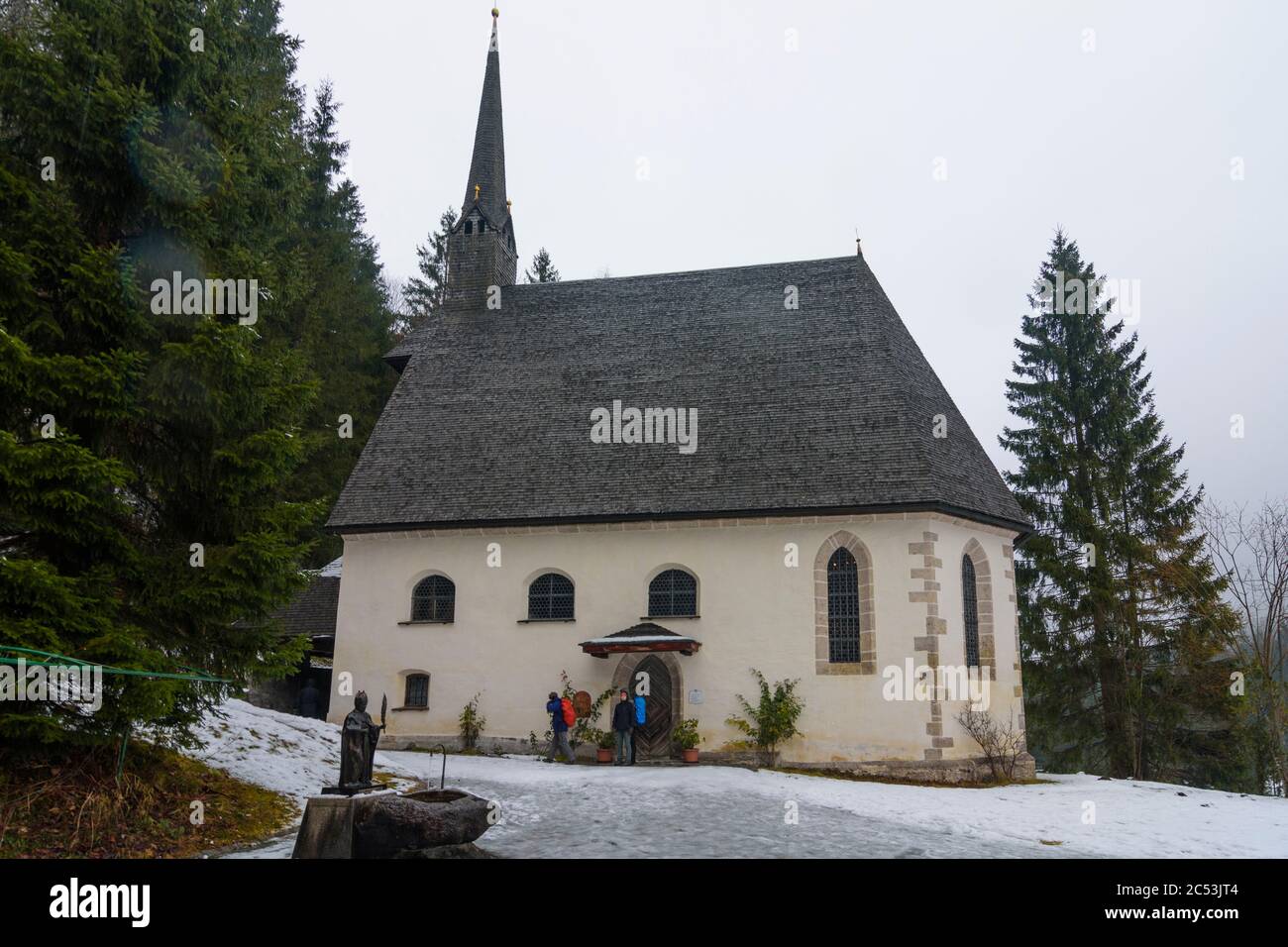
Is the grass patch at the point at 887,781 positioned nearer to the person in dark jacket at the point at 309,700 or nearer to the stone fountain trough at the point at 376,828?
the stone fountain trough at the point at 376,828

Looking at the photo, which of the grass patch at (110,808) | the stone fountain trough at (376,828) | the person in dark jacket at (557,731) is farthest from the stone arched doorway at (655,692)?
the stone fountain trough at (376,828)

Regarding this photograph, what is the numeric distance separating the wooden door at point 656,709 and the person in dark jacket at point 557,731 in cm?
146

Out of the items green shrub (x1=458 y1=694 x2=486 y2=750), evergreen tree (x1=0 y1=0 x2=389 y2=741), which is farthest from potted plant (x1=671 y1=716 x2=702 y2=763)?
evergreen tree (x1=0 y1=0 x2=389 y2=741)

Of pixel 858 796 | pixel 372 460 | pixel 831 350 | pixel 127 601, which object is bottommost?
pixel 858 796

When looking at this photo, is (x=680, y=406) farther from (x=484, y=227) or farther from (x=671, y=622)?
(x=484, y=227)

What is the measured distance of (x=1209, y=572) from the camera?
24.8 meters

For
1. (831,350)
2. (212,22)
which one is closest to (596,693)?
(831,350)

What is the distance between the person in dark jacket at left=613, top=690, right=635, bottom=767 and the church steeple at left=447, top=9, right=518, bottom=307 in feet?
42.1

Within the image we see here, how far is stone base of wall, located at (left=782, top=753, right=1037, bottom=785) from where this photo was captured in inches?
706

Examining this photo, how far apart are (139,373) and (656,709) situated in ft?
40.8

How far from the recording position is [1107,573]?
25.8 meters

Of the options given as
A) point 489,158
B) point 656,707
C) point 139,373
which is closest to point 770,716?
point 656,707
